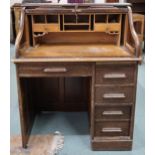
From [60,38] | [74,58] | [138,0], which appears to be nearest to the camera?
[74,58]

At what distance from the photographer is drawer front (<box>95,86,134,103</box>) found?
5.82ft

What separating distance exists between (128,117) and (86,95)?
0.70 m

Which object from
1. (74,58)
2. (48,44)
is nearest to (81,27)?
(48,44)

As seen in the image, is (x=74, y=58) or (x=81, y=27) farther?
(x=81, y=27)

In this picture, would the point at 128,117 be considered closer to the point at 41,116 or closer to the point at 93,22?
the point at 93,22

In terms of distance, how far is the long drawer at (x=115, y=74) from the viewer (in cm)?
172

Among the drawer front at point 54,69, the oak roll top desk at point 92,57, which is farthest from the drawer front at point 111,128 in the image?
the drawer front at point 54,69

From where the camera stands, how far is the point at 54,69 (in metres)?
1.69

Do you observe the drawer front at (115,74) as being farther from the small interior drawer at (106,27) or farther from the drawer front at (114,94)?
the small interior drawer at (106,27)

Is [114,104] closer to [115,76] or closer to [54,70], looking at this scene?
[115,76]

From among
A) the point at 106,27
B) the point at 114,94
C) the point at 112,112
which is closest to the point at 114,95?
the point at 114,94
